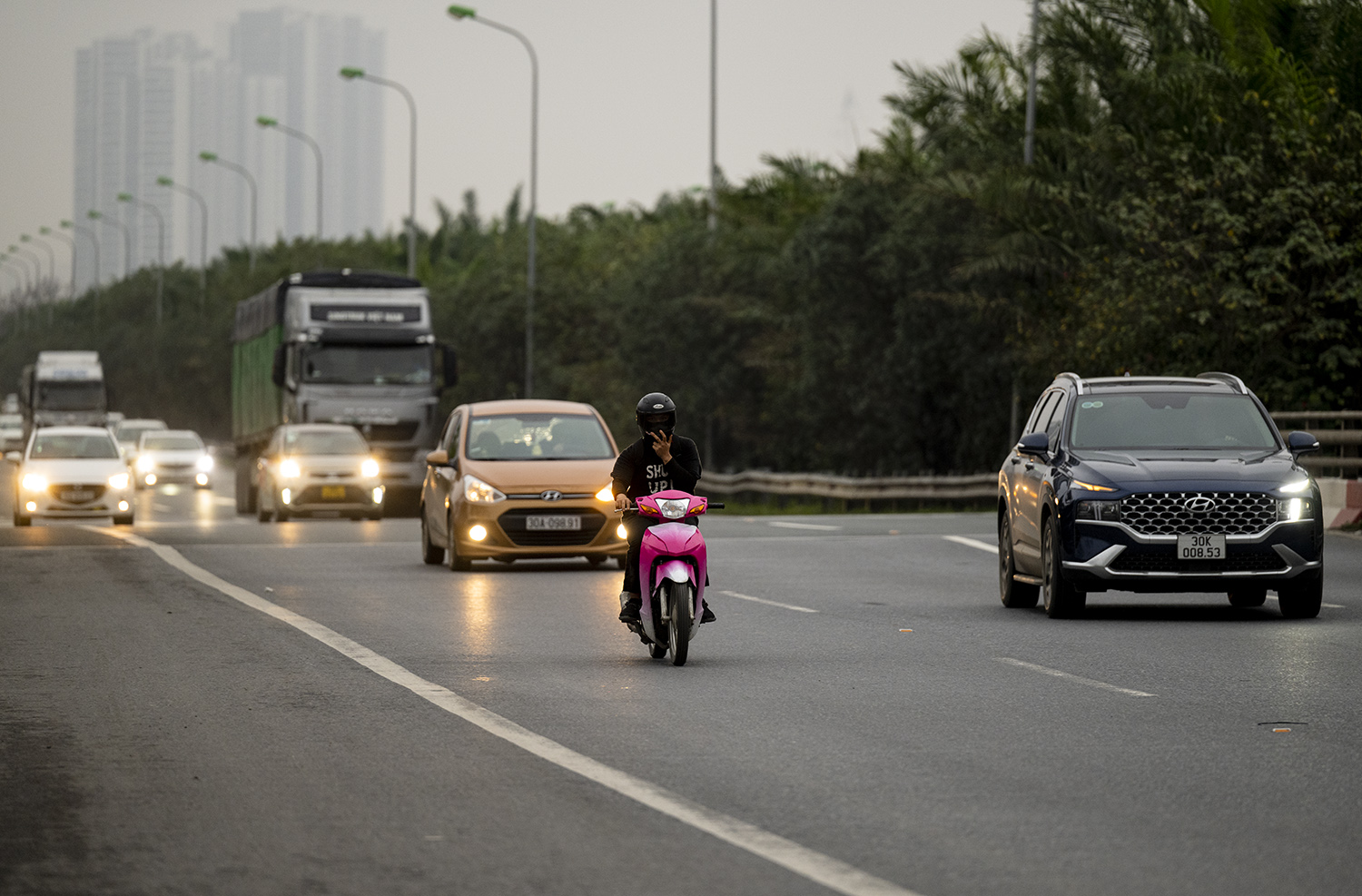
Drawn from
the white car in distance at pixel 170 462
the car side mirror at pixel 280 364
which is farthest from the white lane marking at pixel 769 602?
the white car in distance at pixel 170 462

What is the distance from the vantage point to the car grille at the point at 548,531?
2097 centimetres

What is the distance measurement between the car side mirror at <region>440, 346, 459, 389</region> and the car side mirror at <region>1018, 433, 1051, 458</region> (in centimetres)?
2321

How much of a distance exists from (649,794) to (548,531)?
1286cm

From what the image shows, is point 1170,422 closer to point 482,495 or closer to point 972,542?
point 482,495

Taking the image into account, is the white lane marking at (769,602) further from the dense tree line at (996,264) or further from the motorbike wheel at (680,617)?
the dense tree line at (996,264)

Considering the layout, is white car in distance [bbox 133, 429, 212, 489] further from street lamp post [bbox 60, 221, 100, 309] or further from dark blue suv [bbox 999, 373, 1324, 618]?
street lamp post [bbox 60, 221, 100, 309]

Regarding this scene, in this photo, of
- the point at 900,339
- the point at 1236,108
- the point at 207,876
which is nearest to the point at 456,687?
the point at 207,876

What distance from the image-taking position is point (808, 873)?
679cm

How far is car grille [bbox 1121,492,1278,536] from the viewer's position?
601 inches

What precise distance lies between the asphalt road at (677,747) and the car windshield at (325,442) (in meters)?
17.8

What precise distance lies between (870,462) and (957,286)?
19.2ft

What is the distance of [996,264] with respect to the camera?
3844cm

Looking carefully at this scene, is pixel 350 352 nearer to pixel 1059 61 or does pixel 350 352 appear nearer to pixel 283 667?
pixel 1059 61

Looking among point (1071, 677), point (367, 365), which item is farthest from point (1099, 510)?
point (367, 365)
